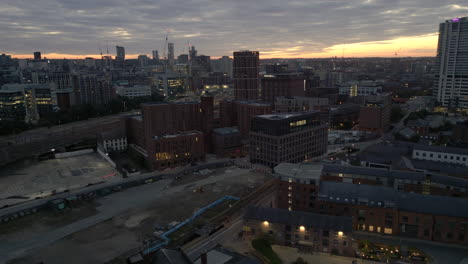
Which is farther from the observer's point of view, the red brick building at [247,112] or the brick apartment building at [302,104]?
the brick apartment building at [302,104]

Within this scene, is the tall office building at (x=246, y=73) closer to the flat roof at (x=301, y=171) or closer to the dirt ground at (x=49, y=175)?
the dirt ground at (x=49, y=175)

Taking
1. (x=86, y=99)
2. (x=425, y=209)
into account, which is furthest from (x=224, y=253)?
(x=86, y=99)

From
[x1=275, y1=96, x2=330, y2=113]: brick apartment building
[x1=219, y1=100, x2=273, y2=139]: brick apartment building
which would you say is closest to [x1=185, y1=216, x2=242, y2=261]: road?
[x1=219, y1=100, x2=273, y2=139]: brick apartment building

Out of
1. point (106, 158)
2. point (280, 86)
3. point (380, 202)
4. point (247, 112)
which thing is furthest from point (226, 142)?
point (280, 86)

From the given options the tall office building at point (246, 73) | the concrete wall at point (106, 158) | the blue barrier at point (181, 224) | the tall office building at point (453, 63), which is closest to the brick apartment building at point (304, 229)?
the blue barrier at point (181, 224)

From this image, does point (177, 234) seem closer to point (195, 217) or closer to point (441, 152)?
point (195, 217)

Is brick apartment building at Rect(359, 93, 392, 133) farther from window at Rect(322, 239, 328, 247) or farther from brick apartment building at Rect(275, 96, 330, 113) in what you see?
window at Rect(322, 239, 328, 247)
